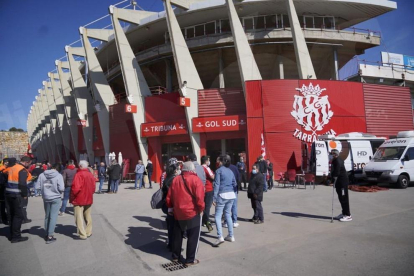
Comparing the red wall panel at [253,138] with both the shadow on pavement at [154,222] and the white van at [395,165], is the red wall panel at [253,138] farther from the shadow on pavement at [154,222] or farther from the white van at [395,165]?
the shadow on pavement at [154,222]

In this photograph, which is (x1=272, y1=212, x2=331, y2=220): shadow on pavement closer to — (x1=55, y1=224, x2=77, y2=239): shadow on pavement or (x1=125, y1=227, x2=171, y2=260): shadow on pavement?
(x1=125, y1=227, x2=171, y2=260): shadow on pavement

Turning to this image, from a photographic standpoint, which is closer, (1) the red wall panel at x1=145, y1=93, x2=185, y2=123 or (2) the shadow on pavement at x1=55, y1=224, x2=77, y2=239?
(2) the shadow on pavement at x1=55, y1=224, x2=77, y2=239

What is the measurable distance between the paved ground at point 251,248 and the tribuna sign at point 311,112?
9.66 m

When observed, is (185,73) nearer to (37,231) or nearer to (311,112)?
(311,112)

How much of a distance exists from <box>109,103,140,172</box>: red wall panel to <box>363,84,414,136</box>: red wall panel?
706 inches

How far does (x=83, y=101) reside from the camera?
95.3 feet

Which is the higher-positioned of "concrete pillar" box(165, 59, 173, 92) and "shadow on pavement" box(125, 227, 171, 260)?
"concrete pillar" box(165, 59, 173, 92)

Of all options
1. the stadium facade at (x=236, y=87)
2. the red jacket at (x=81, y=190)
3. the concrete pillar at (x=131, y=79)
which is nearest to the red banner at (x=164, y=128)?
the stadium facade at (x=236, y=87)

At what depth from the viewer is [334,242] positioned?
540 centimetres

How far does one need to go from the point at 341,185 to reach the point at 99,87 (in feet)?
77.9

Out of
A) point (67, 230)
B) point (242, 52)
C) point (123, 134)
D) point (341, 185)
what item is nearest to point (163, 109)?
point (123, 134)

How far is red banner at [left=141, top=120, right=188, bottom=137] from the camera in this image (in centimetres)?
1978

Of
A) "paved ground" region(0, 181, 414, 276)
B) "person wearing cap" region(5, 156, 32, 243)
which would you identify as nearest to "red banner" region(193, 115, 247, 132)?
"paved ground" region(0, 181, 414, 276)

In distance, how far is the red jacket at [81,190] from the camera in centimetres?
624
